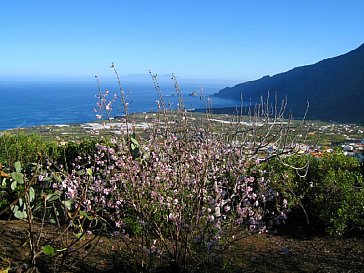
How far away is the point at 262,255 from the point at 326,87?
51.5 meters

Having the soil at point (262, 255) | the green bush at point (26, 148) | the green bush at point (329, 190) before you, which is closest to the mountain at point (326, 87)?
the green bush at point (329, 190)

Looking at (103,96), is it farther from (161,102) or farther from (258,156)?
(258,156)

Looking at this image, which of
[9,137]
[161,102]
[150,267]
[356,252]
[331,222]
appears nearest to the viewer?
[150,267]

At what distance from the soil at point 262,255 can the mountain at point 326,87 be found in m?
33.7

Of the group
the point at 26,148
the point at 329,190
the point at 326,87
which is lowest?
the point at 329,190

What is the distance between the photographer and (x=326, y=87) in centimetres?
5147

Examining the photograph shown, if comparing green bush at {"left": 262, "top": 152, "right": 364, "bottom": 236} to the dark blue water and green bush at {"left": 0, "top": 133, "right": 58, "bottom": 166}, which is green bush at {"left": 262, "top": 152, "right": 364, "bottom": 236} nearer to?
the dark blue water

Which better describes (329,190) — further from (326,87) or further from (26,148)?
(326,87)

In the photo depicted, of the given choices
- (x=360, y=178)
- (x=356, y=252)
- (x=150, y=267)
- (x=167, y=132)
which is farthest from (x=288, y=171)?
(x=150, y=267)

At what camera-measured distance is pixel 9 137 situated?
7258mm

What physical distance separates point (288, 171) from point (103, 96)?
305cm

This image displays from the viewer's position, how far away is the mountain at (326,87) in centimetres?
4081

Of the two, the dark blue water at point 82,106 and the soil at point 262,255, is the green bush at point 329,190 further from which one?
the dark blue water at point 82,106

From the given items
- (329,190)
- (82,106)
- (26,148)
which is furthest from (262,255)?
(82,106)
